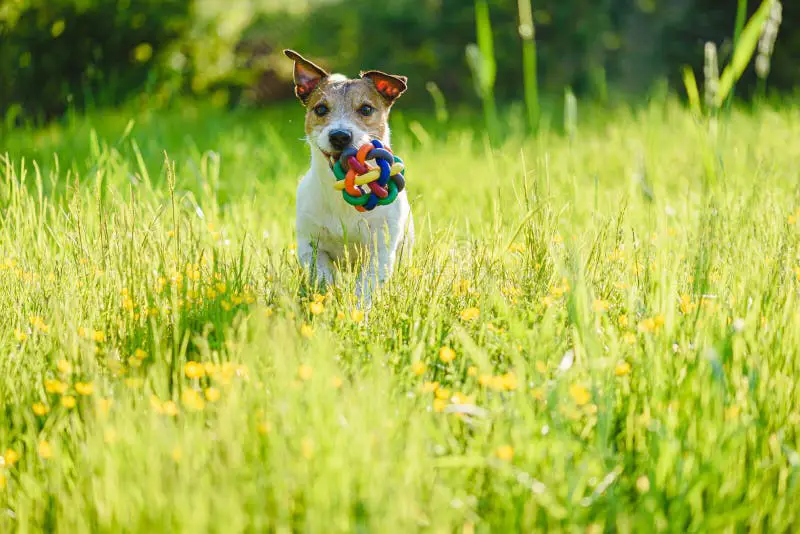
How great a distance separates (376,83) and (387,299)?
1.64 metres

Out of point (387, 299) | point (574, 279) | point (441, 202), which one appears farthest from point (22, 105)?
point (574, 279)

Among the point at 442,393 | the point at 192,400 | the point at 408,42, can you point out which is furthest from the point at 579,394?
the point at 408,42

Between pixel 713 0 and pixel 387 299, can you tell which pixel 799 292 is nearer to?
pixel 387 299

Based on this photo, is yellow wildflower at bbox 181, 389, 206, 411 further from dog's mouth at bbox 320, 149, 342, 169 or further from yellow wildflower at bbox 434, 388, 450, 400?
dog's mouth at bbox 320, 149, 342, 169

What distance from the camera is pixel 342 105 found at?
4.13 meters

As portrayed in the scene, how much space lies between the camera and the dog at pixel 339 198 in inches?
151

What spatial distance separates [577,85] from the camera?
1105 centimetres

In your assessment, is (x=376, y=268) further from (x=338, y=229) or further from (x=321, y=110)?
(x=321, y=110)

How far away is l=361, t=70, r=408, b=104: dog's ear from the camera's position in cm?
428

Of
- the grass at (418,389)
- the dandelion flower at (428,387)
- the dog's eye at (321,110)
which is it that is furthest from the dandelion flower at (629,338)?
the dog's eye at (321,110)

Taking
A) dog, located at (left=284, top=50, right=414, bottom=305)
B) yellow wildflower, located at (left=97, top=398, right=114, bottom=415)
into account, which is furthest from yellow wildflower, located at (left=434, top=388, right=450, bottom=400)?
dog, located at (left=284, top=50, right=414, bottom=305)

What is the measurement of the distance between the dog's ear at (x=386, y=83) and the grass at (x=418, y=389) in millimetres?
980

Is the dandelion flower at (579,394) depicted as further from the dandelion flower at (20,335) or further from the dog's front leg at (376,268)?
the dandelion flower at (20,335)

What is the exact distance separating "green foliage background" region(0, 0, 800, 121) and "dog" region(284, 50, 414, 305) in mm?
5359
